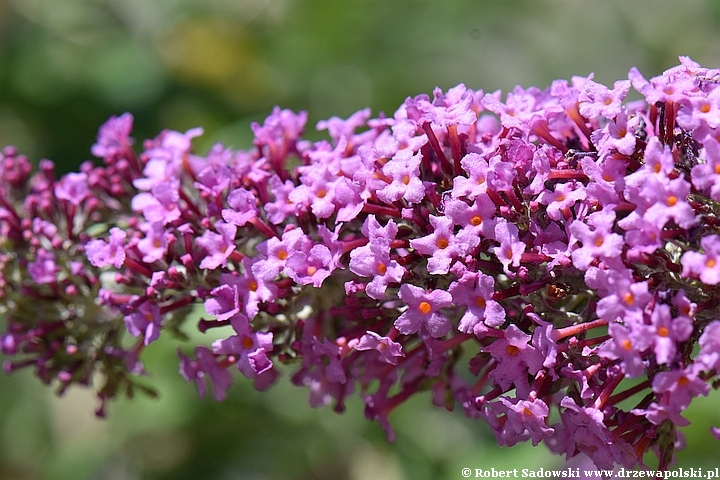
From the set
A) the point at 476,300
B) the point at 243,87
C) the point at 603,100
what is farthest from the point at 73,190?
the point at 243,87

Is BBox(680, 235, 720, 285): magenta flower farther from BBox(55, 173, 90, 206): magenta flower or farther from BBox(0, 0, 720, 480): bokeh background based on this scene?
BBox(0, 0, 720, 480): bokeh background

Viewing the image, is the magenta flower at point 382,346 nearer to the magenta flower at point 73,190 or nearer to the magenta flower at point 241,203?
the magenta flower at point 241,203

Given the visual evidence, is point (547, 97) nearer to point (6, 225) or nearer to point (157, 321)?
point (157, 321)

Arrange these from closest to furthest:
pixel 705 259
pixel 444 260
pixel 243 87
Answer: pixel 705 259, pixel 444 260, pixel 243 87

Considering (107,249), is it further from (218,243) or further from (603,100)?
(603,100)

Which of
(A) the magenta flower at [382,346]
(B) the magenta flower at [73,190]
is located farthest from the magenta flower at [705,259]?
(B) the magenta flower at [73,190]

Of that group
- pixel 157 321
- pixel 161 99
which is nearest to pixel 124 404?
pixel 161 99
